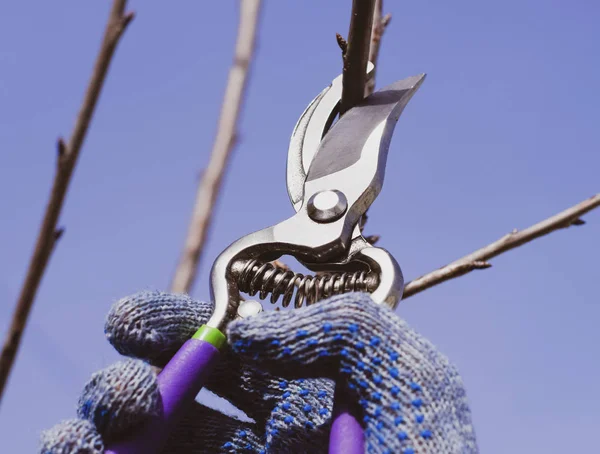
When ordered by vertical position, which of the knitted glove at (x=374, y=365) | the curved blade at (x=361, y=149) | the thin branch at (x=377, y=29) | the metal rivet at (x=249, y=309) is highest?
the thin branch at (x=377, y=29)

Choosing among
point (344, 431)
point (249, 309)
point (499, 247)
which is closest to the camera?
point (344, 431)

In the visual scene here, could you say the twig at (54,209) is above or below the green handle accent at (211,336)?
above

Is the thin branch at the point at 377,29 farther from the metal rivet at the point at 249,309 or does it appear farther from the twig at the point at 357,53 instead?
the metal rivet at the point at 249,309

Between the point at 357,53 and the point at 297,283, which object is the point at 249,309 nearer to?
the point at 297,283

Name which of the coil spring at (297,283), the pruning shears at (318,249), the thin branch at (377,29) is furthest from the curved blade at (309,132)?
the thin branch at (377,29)

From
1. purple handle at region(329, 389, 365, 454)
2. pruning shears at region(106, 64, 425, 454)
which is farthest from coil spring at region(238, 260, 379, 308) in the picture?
purple handle at region(329, 389, 365, 454)

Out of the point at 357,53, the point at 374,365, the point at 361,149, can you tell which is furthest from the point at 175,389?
the point at 357,53
